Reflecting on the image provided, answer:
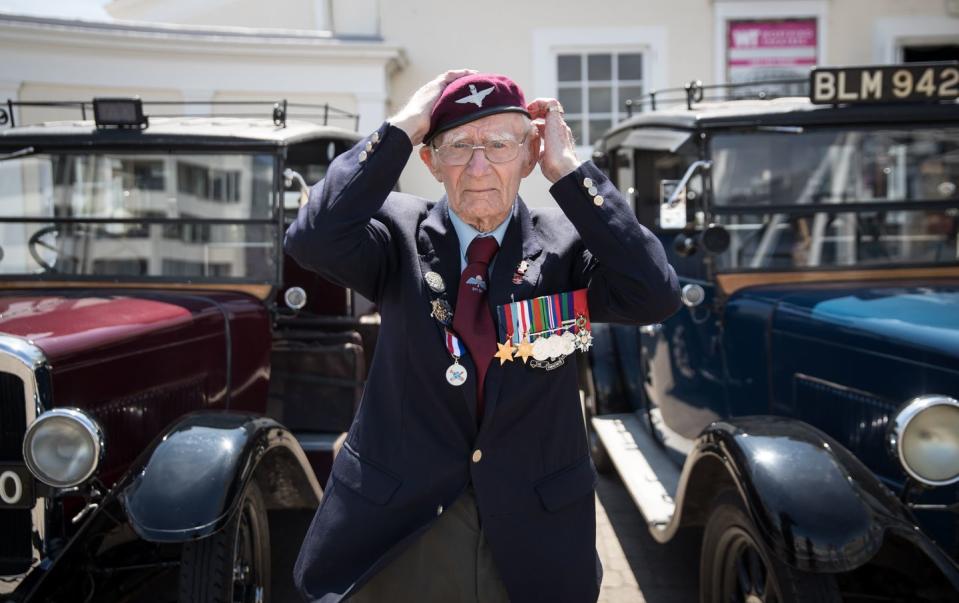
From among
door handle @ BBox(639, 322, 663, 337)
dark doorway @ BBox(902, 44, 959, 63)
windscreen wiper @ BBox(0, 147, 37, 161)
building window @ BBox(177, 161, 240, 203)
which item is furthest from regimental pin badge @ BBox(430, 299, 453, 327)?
dark doorway @ BBox(902, 44, 959, 63)

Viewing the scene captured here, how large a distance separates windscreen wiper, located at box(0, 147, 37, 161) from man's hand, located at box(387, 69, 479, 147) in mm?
2802

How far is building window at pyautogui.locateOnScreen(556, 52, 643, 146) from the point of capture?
891 cm

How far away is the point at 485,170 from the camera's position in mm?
1726

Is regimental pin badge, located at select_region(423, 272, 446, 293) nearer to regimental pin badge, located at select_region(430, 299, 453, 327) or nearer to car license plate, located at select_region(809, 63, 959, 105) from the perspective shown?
regimental pin badge, located at select_region(430, 299, 453, 327)

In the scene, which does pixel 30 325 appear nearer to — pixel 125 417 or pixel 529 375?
pixel 125 417

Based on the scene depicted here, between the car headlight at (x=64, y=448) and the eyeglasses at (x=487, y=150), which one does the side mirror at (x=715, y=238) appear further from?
the car headlight at (x=64, y=448)

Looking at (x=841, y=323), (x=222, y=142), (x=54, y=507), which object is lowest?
(x=54, y=507)

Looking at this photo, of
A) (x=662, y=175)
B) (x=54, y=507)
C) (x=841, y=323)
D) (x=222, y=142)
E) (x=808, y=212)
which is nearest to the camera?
(x=54, y=507)

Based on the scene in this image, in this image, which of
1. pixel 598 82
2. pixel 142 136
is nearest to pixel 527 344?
pixel 142 136

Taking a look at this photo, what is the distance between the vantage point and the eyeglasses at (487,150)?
1727 millimetres

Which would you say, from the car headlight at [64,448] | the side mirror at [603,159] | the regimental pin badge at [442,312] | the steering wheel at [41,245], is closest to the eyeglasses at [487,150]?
the regimental pin badge at [442,312]

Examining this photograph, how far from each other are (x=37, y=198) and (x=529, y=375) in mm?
3045

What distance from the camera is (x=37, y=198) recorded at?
3.80 metres

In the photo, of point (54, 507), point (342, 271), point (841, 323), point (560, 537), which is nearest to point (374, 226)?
point (342, 271)
